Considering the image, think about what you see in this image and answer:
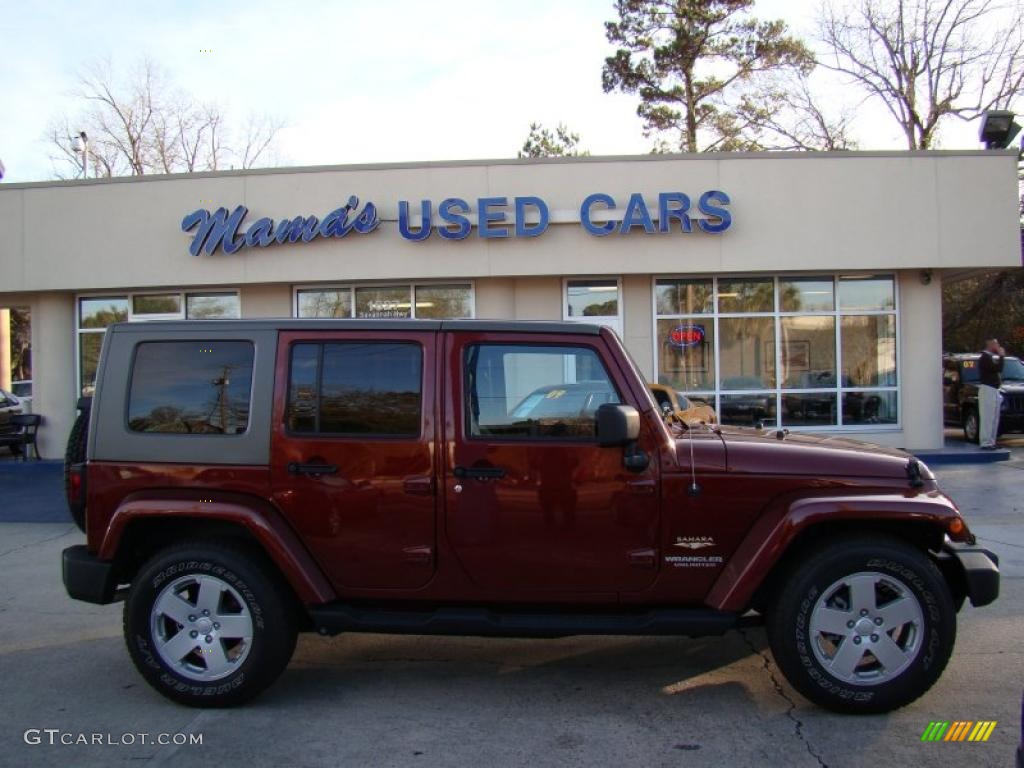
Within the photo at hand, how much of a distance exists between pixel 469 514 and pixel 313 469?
833mm

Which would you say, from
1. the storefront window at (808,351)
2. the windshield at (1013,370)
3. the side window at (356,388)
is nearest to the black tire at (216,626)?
the side window at (356,388)

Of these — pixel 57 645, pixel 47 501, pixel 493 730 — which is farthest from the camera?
pixel 47 501

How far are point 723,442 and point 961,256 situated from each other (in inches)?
466

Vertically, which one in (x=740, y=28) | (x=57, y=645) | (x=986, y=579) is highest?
(x=740, y=28)

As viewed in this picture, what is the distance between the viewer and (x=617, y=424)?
3973 mm

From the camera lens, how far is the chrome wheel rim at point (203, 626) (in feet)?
14.2

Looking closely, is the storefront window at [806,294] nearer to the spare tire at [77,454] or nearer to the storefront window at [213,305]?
the storefront window at [213,305]

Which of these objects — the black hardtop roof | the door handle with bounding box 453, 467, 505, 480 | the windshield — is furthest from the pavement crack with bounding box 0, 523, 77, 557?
the windshield

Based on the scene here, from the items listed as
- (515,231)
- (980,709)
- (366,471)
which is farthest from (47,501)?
(980,709)

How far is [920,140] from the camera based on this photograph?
105ft

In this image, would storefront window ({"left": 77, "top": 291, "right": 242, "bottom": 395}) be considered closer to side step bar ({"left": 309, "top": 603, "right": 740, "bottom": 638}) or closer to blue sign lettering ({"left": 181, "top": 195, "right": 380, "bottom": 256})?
blue sign lettering ({"left": 181, "top": 195, "right": 380, "bottom": 256})

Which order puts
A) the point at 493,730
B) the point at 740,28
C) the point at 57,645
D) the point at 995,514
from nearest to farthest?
the point at 493,730 < the point at 57,645 < the point at 995,514 < the point at 740,28

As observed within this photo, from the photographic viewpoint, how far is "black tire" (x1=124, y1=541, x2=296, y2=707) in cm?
429

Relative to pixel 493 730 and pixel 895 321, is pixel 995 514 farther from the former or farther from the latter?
pixel 493 730
